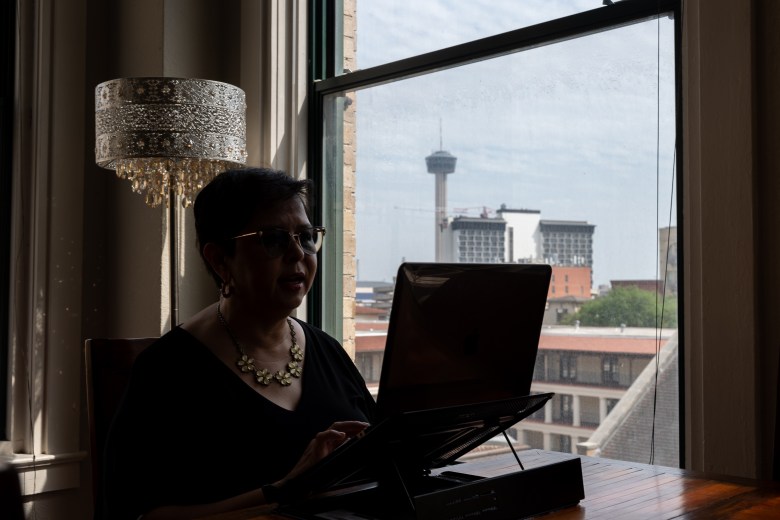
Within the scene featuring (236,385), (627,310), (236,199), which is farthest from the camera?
(627,310)

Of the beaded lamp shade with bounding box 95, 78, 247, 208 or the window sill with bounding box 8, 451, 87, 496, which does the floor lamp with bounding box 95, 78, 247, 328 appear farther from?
the window sill with bounding box 8, 451, 87, 496

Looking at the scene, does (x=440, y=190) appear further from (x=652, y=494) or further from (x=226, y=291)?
(x=652, y=494)

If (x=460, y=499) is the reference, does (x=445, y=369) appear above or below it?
above

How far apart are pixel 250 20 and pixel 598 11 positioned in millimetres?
1476

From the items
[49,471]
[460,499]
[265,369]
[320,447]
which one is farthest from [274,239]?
[49,471]

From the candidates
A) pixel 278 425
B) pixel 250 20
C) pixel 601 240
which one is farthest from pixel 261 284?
pixel 250 20

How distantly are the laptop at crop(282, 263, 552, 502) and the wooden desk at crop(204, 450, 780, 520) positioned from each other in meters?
0.17

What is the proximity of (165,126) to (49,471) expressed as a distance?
4.77 ft

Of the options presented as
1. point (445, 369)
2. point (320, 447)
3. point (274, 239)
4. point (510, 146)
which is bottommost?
point (320, 447)

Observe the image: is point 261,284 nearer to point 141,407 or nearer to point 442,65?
point 141,407

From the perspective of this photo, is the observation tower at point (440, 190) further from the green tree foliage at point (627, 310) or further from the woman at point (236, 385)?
the woman at point (236, 385)

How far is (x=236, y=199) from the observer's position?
6.04 ft

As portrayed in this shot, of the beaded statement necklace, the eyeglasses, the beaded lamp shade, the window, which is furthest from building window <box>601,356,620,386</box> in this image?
the beaded lamp shade

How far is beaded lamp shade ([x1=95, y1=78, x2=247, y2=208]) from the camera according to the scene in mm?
2658
